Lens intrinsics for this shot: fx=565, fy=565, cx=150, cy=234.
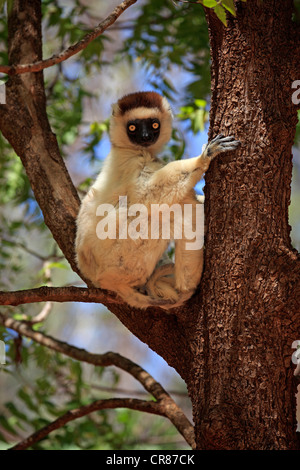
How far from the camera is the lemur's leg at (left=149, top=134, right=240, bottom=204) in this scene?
2.88 meters

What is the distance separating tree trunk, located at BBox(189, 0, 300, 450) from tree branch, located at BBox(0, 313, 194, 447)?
56 centimetres

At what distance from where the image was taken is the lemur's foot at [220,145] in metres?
2.76

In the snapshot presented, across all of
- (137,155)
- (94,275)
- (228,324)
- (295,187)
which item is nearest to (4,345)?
(94,275)

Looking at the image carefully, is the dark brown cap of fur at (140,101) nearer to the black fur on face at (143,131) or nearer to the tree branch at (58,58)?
the black fur on face at (143,131)

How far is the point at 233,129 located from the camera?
9.16 ft

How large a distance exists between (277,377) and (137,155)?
1.64 meters

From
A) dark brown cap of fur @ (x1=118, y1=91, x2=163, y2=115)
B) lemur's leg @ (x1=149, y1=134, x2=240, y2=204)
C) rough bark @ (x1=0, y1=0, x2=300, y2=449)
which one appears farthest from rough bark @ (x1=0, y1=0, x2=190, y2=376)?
lemur's leg @ (x1=149, y1=134, x2=240, y2=204)

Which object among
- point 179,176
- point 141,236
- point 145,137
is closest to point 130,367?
point 141,236

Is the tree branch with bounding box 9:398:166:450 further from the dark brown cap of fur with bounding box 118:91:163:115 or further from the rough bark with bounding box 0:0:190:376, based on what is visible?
A: the dark brown cap of fur with bounding box 118:91:163:115

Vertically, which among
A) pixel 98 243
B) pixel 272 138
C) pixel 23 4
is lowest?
pixel 98 243

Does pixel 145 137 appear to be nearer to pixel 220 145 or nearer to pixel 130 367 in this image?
pixel 220 145

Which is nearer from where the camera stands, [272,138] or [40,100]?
[272,138]

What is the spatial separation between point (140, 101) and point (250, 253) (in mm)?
1659

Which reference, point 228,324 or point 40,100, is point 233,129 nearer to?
point 228,324
